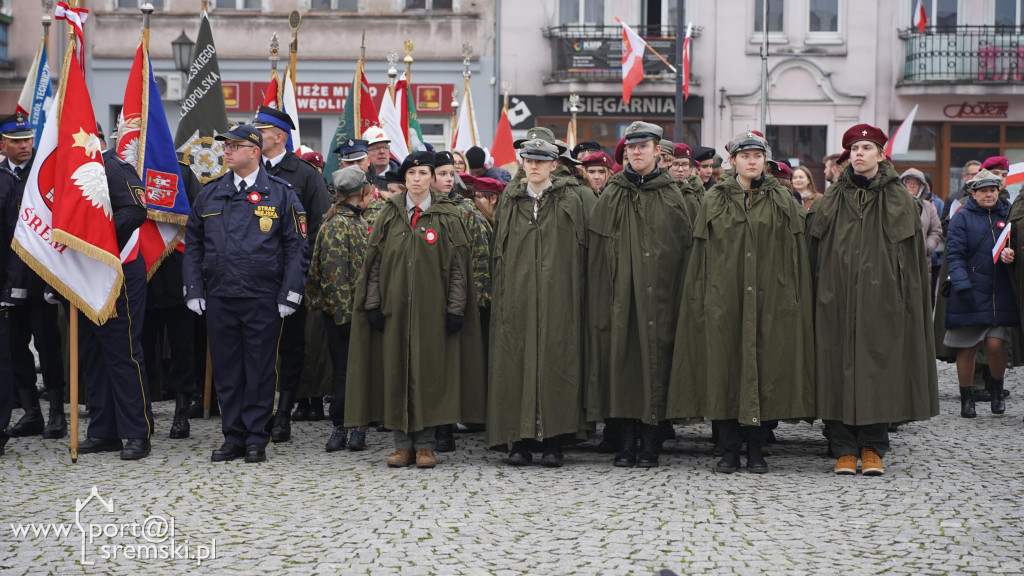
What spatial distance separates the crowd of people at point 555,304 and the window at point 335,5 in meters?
19.1

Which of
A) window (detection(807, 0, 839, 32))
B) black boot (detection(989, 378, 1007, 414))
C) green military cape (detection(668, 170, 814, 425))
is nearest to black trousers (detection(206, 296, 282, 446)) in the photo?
green military cape (detection(668, 170, 814, 425))

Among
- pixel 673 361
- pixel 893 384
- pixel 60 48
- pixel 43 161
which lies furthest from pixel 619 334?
pixel 60 48

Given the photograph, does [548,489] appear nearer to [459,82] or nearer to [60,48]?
[459,82]

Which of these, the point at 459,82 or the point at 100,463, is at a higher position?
the point at 459,82

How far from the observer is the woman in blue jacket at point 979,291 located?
11.0 metres

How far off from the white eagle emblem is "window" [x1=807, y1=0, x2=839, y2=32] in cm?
2179

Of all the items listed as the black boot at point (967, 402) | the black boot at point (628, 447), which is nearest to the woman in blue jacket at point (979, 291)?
the black boot at point (967, 402)

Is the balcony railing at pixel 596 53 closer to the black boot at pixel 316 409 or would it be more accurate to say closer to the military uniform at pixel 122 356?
the black boot at pixel 316 409

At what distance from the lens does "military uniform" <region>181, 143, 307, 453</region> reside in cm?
857

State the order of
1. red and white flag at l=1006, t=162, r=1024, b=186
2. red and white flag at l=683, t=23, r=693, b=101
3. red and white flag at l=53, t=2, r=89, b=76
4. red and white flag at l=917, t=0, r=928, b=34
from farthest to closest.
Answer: red and white flag at l=917, t=0, r=928, b=34, red and white flag at l=683, t=23, r=693, b=101, red and white flag at l=1006, t=162, r=1024, b=186, red and white flag at l=53, t=2, r=89, b=76

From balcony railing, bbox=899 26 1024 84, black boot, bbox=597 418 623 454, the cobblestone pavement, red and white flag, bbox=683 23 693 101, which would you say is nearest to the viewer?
the cobblestone pavement

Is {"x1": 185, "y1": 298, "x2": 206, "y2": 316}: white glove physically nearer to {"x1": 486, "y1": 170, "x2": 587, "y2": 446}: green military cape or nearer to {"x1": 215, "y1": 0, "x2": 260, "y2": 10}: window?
{"x1": 486, "y1": 170, "x2": 587, "y2": 446}: green military cape

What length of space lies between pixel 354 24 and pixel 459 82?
2.61 meters

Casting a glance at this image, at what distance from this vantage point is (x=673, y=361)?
8.31 metres
